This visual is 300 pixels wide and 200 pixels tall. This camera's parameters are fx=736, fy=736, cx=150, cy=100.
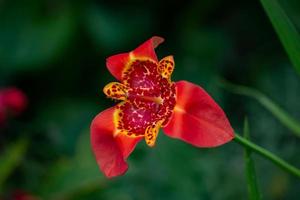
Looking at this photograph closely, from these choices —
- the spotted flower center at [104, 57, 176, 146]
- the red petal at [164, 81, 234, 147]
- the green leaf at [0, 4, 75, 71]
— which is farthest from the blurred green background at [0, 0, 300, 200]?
the red petal at [164, 81, 234, 147]

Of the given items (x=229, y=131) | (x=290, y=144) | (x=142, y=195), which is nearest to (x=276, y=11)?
(x=229, y=131)

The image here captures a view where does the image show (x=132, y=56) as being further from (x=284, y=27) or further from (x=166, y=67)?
(x=284, y=27)

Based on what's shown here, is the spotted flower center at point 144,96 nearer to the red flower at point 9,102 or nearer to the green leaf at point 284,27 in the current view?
the green leaf at point 284,27

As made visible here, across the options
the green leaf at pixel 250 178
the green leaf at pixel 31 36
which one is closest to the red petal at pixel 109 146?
the green leaf at pixel 250 178

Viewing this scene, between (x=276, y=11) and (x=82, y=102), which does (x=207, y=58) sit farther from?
(x=276, y=11)

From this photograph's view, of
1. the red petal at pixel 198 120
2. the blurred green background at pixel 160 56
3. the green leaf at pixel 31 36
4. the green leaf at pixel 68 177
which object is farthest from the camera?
the green leaf at pixel 31 36

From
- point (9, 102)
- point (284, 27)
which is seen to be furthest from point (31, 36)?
point (284, 27)
